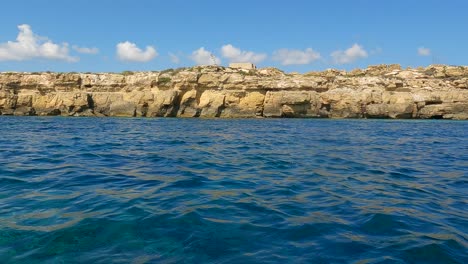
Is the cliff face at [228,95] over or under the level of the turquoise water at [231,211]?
over

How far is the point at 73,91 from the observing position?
48938mm

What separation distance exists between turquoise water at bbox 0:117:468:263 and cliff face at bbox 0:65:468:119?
33818 millimetres

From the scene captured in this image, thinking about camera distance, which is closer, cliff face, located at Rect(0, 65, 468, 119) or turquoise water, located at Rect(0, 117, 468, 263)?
turquoise water, located at Rect(0, 117, 468, 263)

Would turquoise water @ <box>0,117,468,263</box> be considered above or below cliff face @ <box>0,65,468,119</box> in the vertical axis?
below

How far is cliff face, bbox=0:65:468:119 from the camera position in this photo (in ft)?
143

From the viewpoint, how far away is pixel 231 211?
618cm

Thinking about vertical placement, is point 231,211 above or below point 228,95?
below

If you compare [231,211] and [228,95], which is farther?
[228,95]

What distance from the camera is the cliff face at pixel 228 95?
43.6 meters

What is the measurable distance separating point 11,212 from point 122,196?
1882 millimetres

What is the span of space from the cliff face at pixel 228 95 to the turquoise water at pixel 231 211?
33.8 meters

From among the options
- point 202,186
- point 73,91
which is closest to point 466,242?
point 202,186

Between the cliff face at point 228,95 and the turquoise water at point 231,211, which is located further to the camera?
the cliff face at point 228,95

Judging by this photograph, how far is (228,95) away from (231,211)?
3976 cm
